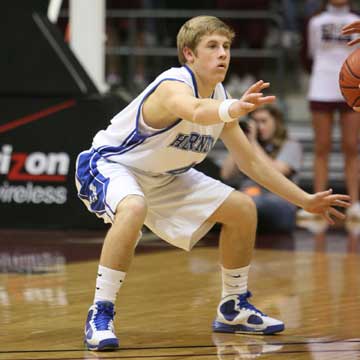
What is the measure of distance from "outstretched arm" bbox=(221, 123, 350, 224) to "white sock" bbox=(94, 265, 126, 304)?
32.0 inches

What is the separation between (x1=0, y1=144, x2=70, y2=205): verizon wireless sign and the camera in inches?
336

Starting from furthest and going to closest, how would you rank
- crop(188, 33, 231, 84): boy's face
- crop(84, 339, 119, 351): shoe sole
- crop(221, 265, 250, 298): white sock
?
crop(221, 265, 250, 298): white sock → crop(188, 33, 231, 84): boy's face → crop(84, 339, 119, 351): shoe sole

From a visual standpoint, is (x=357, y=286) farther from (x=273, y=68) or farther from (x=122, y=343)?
(x=273, y=68)

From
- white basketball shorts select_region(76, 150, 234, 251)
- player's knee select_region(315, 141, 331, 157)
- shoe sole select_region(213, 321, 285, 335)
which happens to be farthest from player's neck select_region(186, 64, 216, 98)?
player's knee select_region(315, 141, 331, 157)

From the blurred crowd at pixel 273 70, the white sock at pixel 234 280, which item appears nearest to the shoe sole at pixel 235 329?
the white sock at pixel 234 280

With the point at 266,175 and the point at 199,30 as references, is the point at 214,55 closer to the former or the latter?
the point at 199,30

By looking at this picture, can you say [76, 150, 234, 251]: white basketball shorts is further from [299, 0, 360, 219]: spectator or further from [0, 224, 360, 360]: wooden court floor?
[299, 0, 360, 219]: spectator

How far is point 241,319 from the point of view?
4.87m

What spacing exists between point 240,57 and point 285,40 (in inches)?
22.4

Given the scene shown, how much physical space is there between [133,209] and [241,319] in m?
0.78

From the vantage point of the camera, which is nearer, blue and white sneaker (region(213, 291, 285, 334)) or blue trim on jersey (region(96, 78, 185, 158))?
blue trim on jersey (region(96, 78, 185, 158))

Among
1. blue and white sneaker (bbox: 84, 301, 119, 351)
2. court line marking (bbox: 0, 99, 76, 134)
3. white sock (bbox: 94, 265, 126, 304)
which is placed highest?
court line marking (bbox: 0, 99, 76, 134)

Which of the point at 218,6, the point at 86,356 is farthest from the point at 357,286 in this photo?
the point at 218,6

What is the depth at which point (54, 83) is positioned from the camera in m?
8.59
